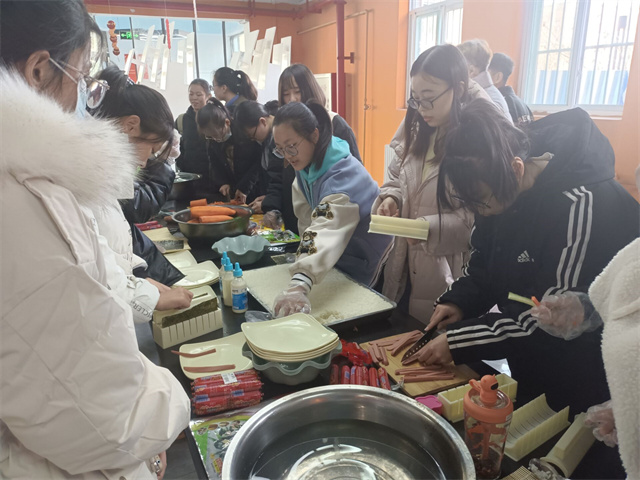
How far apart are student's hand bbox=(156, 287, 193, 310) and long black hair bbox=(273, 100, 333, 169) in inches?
32.0

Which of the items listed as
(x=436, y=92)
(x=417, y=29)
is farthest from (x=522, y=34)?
(x=436, y=92)

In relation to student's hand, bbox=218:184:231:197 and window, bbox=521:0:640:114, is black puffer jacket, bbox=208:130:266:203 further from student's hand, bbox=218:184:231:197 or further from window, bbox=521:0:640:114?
window, bbox=521:0:640:114

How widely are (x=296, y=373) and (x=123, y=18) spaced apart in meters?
6.91

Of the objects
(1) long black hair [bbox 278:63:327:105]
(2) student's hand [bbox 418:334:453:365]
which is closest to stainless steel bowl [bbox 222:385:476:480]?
(2) student's hand [bbox 418:334:453:365]

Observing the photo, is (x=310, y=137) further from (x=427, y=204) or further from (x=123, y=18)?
(x=123, y=18)

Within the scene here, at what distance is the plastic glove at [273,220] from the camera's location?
242 cm

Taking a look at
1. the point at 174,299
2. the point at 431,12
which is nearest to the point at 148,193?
the point at 174,299

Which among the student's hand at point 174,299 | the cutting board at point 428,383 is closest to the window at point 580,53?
the cutting board at point 428,383

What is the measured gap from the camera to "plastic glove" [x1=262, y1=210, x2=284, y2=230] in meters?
2.42

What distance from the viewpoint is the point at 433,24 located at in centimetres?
485

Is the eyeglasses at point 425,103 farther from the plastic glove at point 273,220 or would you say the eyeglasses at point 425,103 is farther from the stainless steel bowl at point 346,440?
the stainless steel bowl at point 346,440

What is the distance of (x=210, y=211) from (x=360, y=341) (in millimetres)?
1248

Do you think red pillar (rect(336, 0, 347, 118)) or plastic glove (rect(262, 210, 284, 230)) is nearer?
plastic glove (rect(262, 210, 284, 230))

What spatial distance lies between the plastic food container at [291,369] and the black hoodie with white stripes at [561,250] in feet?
1.10
